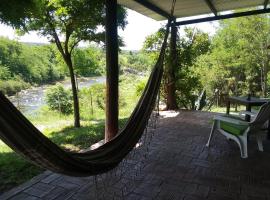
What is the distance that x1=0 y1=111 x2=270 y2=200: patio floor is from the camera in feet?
7.99

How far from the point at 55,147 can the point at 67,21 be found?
3778mm

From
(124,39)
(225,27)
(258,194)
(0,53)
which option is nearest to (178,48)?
(124,39)

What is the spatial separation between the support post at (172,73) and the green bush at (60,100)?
4.64 meters

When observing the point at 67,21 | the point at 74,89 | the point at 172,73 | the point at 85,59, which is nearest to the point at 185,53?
the point at 172,73

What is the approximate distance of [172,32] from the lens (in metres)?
6.52

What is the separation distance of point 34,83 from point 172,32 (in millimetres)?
16309

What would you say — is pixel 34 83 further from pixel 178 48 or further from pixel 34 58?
pixel 178 48

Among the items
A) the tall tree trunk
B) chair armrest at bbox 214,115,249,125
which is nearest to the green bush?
the tall tree trunk

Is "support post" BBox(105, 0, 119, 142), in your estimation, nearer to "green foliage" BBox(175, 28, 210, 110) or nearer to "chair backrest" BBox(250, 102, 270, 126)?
"chair backrest" BBox(250, 102, 270, 126)

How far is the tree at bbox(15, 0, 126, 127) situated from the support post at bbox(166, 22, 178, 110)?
1.99m

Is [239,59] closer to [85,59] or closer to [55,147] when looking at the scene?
[85,59]

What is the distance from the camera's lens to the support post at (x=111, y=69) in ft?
10.8

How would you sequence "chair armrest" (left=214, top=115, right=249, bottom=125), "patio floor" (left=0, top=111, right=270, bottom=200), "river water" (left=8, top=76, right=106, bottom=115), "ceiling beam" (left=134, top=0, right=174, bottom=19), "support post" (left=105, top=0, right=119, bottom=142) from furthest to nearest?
1. "river water" (left=8, top=76, right=106, bottom=115)
2. "ceiling beam" (left=134, top=0, right=174, bottom=19)
3. "chair armrest" (left=214, top=115, right=249, bottom=125)
4. "support post" (left=105, top=0, right=119, bottom=142)
5. "patio floor" (left=0, top=111, right=270, bottom=200)

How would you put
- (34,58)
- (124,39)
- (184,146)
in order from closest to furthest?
1. (184,146)
2. (124,39)
3. (34,58)
